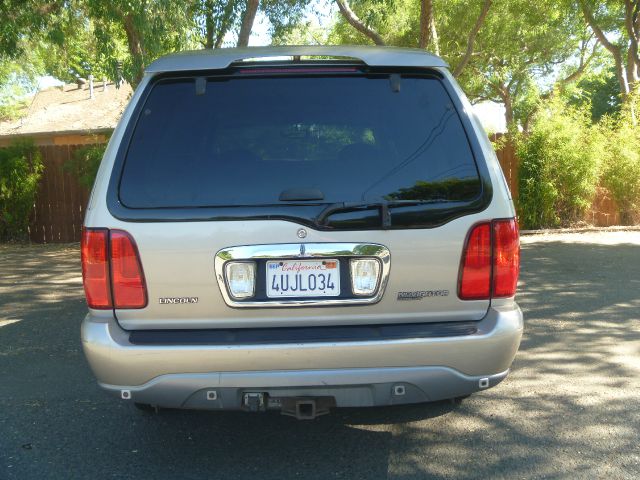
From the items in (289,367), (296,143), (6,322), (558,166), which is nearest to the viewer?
(289,367)

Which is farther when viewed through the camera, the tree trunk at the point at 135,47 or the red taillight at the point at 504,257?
the tree trunk at the point at 135,47

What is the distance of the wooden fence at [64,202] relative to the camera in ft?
43.9

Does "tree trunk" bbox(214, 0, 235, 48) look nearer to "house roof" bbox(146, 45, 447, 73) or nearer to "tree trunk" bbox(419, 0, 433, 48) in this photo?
"tree trunk" bbox(419, 0, 433, 48)

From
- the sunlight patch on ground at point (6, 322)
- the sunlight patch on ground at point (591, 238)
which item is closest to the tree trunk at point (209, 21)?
the sunlight patch on ground at point (591, 238)

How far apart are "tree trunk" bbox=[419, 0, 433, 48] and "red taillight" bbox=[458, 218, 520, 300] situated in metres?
10.4

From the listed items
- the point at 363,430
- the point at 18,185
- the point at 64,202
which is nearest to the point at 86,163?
the point at 64,202

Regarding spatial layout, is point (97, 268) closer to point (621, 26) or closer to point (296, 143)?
point (296, 143)

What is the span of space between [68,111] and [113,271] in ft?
112

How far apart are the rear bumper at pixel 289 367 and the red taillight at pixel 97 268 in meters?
0.11

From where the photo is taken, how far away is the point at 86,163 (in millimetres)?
12961

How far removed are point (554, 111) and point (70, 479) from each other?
11743 millimetres

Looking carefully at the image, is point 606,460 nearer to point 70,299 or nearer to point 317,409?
point 317,409

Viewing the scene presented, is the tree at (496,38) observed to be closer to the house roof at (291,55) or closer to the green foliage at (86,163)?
the green foliage at (86,163)

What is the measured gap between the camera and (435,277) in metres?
3.05
